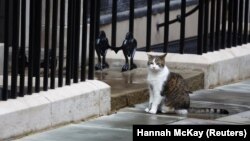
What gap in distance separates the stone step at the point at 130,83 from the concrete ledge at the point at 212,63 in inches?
6.4

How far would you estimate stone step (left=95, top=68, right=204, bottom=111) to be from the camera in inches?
403

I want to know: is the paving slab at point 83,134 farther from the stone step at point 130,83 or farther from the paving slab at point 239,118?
the paving slab at point 239,118

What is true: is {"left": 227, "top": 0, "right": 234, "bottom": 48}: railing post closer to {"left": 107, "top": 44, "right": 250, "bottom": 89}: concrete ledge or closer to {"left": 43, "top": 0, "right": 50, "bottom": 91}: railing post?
{"left": 107, "top": 44, "right": 250, "bottom": 89}: concrete ledge

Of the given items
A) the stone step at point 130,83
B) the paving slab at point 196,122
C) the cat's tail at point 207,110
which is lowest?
the paving slab at point 196,122

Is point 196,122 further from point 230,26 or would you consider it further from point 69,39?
point 230,26

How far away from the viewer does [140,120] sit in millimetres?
9609

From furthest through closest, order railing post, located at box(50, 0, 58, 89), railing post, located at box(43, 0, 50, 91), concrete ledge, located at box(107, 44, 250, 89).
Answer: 1. concrete ledge, located at box(107, 44, 250, 89)
2. railing post, located at box(50, 0, 58, 89)
3. railing post, located at box(43, 0, 50, 91)

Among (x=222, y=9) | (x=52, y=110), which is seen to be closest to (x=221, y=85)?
(x=222, y=9)

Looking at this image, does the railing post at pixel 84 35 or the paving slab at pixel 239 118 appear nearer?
the paving slab at pixel 239 118

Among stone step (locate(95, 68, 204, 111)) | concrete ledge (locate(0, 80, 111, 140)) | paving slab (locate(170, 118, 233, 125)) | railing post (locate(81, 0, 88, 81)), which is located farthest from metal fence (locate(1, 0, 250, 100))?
paving slab (locate(170, 118, 233, 125))

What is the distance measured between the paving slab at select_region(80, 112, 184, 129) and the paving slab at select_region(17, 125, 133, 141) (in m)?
0.23

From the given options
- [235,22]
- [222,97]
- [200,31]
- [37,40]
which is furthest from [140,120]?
[235,22]

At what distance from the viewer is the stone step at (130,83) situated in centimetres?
1024

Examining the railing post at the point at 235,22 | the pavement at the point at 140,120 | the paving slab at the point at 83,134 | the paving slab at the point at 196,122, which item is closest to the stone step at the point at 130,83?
the pavement at the point at 140,120
